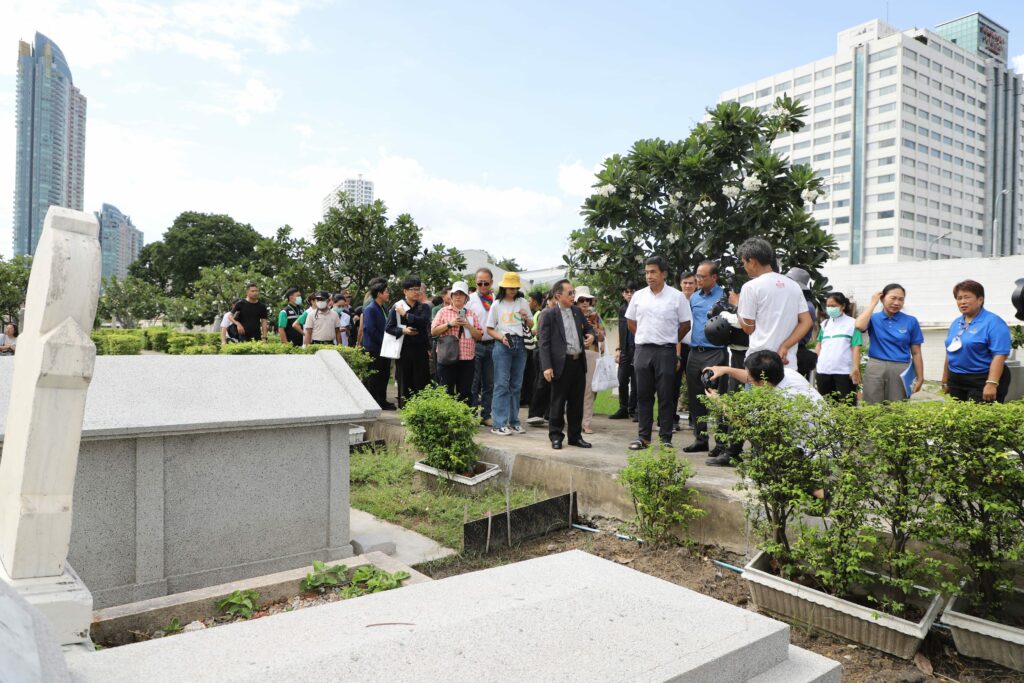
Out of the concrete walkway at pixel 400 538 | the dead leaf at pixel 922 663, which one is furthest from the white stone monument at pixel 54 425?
the dead leaf at pixel 922 663

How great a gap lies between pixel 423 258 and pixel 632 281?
5.26 metres

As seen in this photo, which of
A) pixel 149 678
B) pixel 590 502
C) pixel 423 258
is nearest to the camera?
pixel 149 678

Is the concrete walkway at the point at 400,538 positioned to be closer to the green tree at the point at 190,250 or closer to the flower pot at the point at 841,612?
the flower pot at the point at 841,612

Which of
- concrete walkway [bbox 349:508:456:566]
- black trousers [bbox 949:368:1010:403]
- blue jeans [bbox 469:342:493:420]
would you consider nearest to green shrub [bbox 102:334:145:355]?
blue jeans [bbox 469:342:493:420]

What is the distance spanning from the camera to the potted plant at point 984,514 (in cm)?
286

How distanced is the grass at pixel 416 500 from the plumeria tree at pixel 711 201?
5055 mm

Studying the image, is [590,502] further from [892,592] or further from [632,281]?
[632,281]

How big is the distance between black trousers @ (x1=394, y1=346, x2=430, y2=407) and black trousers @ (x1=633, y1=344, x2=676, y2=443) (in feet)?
10.7

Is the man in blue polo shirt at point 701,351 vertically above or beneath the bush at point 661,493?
above

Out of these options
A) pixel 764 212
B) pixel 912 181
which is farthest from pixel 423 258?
pixel 912 181

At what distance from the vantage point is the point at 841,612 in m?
3.22

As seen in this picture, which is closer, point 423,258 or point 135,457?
point 135,457

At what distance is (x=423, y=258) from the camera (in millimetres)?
13477

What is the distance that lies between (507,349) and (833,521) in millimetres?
4476
